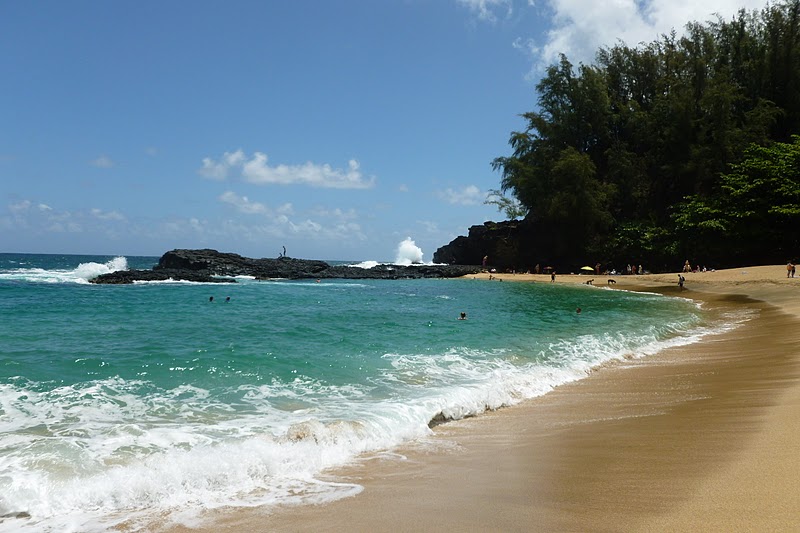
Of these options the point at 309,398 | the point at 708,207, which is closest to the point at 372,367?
the point at 309,398

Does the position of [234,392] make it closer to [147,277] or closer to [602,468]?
[602,468]

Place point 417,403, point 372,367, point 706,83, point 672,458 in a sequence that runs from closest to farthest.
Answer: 1. point 672,458
2. point 417,403
3. point 372,367
4. point 706,83

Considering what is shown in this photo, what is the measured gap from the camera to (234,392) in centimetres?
778

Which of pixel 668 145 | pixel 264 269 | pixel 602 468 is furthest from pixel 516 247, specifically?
pixel 602 468

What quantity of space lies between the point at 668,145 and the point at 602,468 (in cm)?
4799

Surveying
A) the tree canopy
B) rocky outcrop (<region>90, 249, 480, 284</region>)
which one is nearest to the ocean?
the tree canopy

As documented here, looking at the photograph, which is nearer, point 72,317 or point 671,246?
point 72,317

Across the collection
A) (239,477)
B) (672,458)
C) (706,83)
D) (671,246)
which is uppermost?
(706,83)

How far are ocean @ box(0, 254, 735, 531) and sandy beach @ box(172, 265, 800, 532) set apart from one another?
480 millimetres

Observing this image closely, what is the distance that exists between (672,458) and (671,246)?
4081cm

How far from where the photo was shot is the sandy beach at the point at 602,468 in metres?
3.43

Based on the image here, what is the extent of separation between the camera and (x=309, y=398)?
7547 mm

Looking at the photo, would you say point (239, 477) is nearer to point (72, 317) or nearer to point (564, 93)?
point (72, 317)

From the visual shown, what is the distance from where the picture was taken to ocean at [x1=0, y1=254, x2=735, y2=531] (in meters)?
4.41
